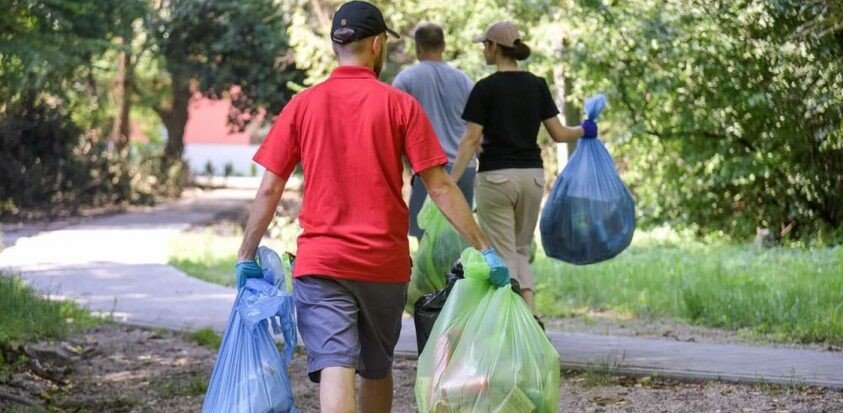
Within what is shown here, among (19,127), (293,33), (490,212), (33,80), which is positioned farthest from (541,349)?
(19,127)

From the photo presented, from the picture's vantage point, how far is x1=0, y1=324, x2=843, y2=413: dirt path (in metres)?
6.16

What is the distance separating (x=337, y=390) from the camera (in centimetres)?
435

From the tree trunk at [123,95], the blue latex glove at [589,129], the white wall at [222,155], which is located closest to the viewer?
the blue latex glove at [589,129]

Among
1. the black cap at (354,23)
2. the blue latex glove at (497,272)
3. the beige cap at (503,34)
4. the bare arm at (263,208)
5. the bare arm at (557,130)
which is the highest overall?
the beige cap at (503,34)

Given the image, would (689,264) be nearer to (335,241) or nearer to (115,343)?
(115,343)

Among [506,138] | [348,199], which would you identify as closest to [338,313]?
[348,199]

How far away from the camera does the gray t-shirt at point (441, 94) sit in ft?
25.4

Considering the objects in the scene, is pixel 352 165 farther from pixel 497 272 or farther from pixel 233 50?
pixel 233 50

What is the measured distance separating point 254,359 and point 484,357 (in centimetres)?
77

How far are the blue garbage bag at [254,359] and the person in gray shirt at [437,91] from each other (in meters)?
3.14

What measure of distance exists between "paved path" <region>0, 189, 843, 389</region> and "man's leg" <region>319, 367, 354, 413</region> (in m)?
2.81

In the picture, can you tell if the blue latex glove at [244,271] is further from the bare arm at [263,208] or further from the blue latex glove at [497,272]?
the blue latex glove at [497,272]

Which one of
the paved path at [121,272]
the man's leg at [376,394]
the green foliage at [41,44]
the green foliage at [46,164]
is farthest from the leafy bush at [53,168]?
the man's leg at [376,394]

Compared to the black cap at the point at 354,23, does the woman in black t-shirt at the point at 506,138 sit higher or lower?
lower
